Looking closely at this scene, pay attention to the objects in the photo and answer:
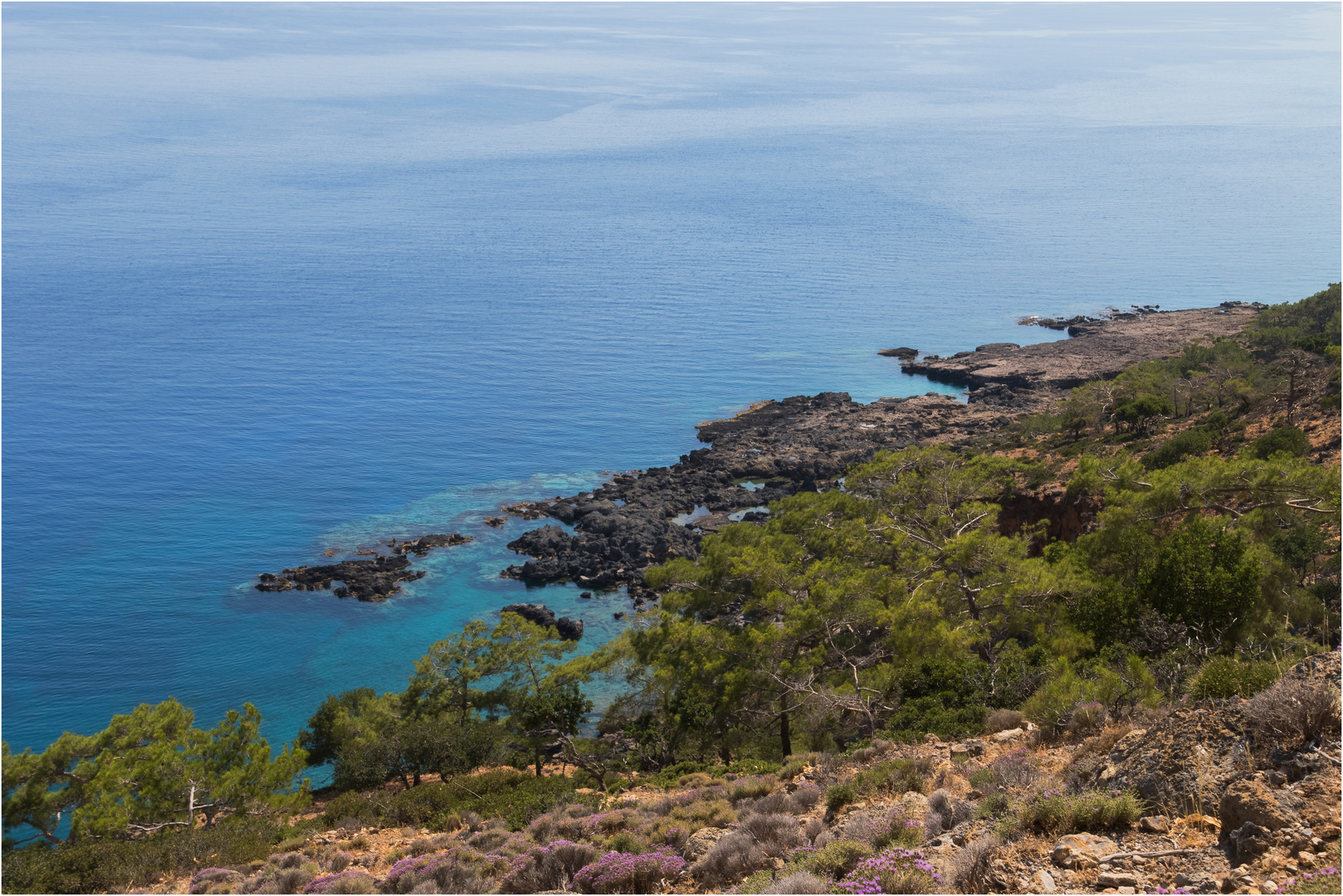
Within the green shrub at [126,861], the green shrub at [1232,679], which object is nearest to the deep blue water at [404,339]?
the green shrub at [126,861]

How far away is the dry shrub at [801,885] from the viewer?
428 inches

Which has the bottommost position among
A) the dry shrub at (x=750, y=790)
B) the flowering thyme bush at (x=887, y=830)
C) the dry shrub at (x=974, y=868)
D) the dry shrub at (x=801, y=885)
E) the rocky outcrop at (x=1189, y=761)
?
the dry shrub at (x=750, y=790)

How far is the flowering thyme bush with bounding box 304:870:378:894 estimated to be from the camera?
50.0 feet

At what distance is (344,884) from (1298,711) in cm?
1533

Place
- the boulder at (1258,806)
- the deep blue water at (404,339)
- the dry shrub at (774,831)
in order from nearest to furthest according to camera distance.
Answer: the boulder at (1258,806)
the dry shrub at (774,831)
the deep blue water at (404,339)

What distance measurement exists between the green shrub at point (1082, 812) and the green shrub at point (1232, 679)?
2.68 m

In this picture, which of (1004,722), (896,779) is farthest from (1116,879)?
(1004,722)

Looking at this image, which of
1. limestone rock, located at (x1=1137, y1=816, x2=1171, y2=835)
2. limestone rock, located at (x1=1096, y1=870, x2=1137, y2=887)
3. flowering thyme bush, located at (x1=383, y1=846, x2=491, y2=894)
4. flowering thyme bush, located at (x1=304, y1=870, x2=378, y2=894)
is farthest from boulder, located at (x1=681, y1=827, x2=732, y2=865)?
limestone rock, located at (x1=1137, y1=816, x2=1171, y2=835)

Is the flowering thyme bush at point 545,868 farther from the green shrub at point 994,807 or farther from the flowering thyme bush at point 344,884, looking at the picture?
the green shrub at point 994,807

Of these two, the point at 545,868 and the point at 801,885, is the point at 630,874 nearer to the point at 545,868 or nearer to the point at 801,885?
the point at 545,868

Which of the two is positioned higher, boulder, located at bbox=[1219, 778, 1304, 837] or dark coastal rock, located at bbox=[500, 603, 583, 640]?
boulder, located at bbox=[1219, 778, 1304, 837]

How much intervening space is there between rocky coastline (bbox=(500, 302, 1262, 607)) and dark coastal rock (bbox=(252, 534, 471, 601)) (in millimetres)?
7337

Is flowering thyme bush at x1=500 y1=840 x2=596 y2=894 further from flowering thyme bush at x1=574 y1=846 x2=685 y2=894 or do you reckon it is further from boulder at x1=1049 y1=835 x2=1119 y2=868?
boulder at x1=1049 y1=835 x2=1119 y2=868

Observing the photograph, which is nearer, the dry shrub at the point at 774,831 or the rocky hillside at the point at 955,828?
the rocky hillside at the point at 955,828
